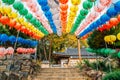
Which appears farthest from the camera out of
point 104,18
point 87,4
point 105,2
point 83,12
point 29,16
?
point 29,16

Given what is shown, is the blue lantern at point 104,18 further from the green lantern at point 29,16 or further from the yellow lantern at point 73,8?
the green lantern at point 29,16

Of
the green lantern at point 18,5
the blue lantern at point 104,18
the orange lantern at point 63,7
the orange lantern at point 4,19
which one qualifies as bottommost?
the blue lantern at point 104,18

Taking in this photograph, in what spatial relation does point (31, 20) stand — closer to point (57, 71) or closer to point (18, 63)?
point (18, 63)

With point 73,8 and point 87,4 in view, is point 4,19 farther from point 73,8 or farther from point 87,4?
point 87,4

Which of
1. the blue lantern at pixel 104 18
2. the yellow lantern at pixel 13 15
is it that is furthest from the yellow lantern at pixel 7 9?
the blue lantern at pixel 104 18

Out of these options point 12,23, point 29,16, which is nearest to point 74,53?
Answer: point 12,23

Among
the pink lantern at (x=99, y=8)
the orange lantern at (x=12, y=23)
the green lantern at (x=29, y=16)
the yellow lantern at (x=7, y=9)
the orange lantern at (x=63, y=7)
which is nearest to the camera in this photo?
the pink lantern at (x=99, y=8)

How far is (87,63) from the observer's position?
2355cm

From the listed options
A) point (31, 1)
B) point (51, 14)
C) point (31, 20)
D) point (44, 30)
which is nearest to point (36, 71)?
point (44, 30)

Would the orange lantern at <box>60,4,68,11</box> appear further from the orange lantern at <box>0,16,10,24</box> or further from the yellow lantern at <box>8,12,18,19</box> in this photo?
the orange lantern at <box>0,16,10,24</box>

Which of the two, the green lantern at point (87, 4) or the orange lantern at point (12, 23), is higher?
the green lantern at point (87, 4)

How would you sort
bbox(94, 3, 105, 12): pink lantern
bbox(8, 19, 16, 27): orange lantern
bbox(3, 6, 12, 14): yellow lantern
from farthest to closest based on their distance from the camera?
bbox(8, 19, 16, 27): orange lantern → bbox(3, 6, 12, 14): yellow lantern → bbox(94, 3, 105, 12): pink lantern

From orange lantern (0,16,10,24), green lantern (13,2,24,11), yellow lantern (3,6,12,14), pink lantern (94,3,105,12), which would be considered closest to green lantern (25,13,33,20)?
orange lantern (0,16,10,24)

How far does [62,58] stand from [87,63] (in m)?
18.9
